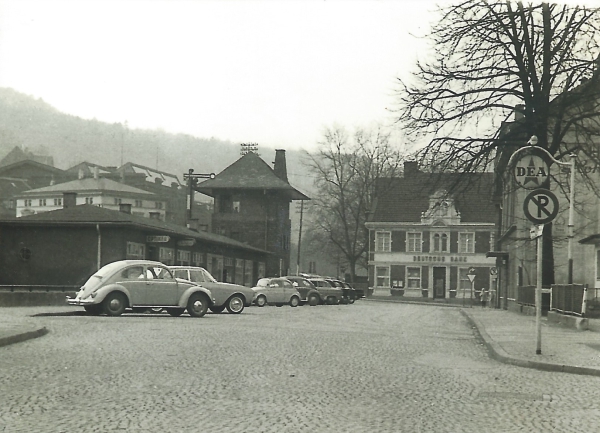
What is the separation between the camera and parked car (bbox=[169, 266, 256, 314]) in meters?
29.4

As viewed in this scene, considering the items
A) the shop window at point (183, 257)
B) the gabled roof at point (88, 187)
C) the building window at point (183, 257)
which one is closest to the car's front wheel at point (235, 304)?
the building window at point (183, 257)

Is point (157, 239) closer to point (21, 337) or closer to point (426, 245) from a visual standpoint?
point (21, 337)

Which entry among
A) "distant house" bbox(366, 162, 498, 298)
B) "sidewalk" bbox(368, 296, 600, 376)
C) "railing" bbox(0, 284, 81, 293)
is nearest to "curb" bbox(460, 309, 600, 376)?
"sidewalk" bbox(368, 296, 600, 376)

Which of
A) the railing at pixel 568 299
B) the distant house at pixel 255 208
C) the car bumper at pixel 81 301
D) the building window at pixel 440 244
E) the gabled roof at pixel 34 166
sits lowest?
the car bumper at pixel 81 301

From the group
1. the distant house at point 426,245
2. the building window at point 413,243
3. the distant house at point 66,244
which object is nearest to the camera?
the distant house at point 66,244

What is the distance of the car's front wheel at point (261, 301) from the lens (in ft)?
135

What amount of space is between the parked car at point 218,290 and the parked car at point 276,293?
10.6 metres

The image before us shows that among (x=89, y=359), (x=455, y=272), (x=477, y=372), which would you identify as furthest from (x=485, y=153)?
(x=455, y=272)

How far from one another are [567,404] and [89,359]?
698 cm

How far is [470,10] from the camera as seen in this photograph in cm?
3048

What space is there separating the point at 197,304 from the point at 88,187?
87217 millimetres

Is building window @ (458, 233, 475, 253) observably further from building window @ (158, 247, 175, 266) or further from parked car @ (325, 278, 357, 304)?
building window @ (158, 247, 175, 266)

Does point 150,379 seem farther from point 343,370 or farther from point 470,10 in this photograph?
point 470,10

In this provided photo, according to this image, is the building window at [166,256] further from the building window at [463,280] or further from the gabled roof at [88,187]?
the gabled roof at [88,187]
